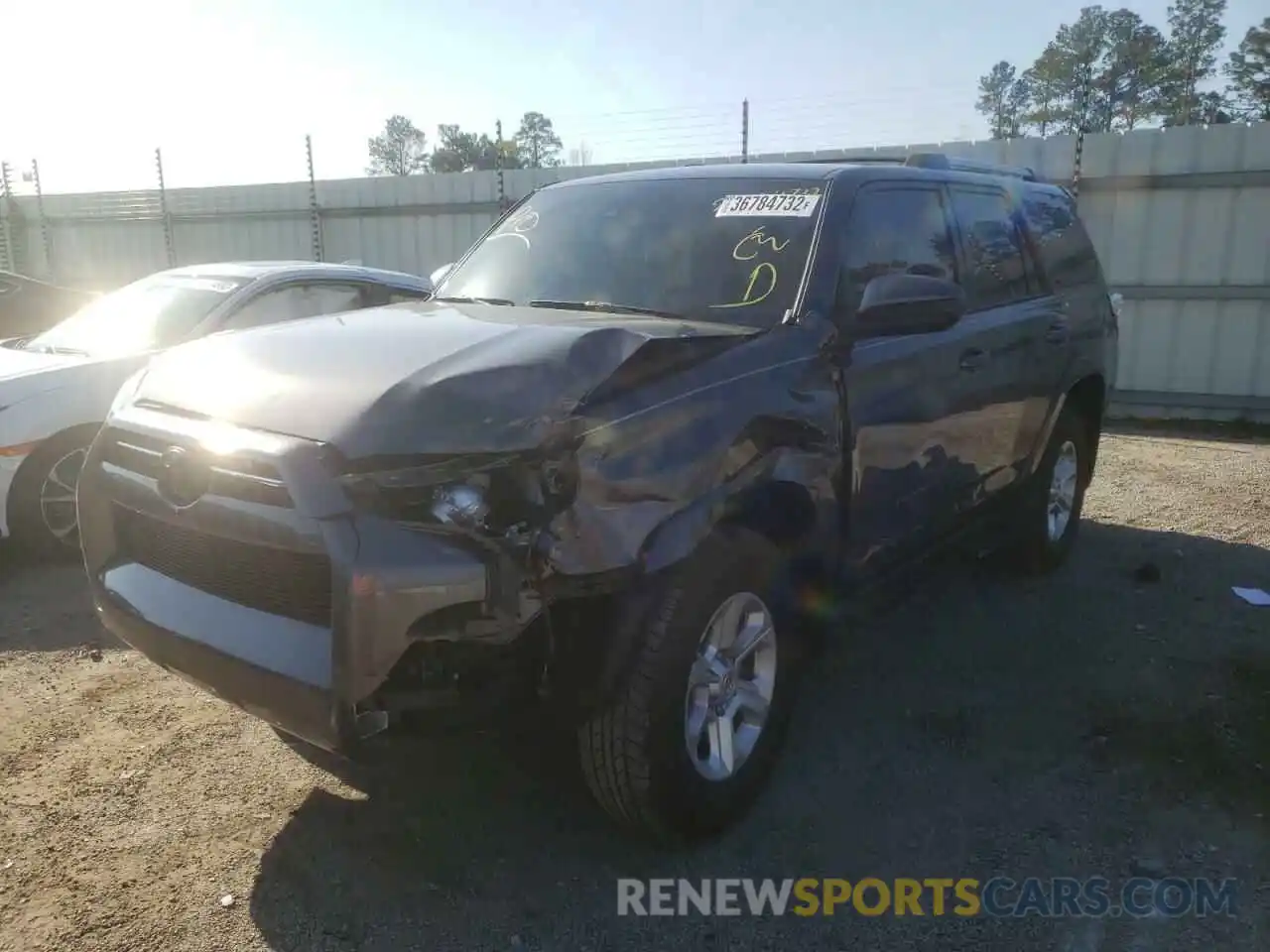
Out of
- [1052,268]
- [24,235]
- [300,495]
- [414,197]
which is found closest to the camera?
[300,495]

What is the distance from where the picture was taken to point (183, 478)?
107 inches

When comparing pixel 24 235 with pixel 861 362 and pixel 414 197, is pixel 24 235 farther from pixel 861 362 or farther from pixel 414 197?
pixel 861 362

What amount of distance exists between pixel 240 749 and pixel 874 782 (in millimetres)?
2198

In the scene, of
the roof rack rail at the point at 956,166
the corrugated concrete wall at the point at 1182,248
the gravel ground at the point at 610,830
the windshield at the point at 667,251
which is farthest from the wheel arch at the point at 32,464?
the corrugated concrete wall at the point at 1182,248

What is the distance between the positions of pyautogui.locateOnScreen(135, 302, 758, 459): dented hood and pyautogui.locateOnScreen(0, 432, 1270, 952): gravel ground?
3.58 feet

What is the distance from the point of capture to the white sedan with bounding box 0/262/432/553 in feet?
17.3

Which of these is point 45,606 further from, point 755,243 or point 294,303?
point 755,243

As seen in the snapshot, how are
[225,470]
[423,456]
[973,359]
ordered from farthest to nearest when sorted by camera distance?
[973,359] → [225,470] → [423,456]

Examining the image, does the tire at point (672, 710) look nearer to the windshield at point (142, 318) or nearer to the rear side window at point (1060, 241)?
the rear side window at point (1060, 241)

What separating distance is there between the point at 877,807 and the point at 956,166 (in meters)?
2.96

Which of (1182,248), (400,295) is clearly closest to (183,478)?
(400,295)

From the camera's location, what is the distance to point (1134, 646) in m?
4.60

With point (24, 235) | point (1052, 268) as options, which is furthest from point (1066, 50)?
point (1052, 268)

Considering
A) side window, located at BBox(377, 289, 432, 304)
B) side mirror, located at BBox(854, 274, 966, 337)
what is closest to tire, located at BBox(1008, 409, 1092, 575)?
side mirror, located at BBox(854, 274, 966, 337)
